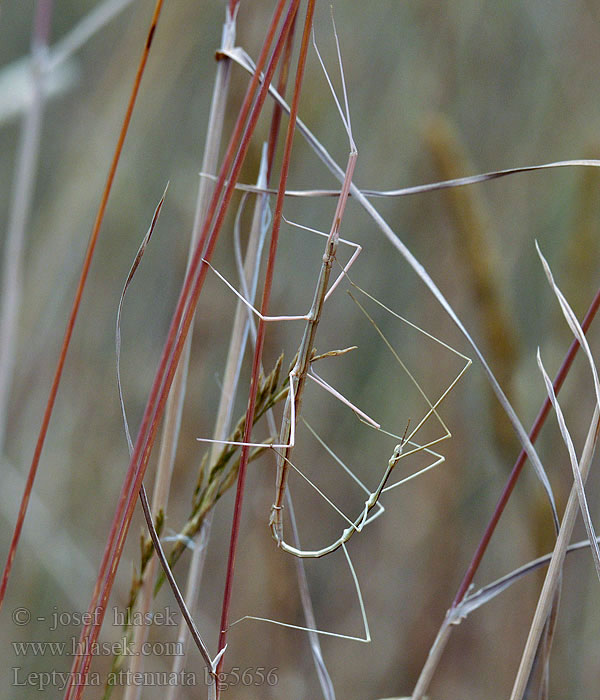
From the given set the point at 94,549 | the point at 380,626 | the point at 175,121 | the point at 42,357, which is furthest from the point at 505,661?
the point at 175,121

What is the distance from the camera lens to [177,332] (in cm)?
42

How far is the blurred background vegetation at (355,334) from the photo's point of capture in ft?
3.57

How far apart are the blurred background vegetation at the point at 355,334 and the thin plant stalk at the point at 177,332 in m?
0.58

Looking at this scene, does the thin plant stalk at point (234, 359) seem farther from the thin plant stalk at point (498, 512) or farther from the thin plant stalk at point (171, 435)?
the thin plant stalk at point (498, 512)

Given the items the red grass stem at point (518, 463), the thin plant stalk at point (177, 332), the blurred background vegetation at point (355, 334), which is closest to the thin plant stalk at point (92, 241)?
the thin plant stalk at point (177, 332)

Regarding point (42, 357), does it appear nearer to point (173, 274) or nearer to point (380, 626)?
point (173, 274)

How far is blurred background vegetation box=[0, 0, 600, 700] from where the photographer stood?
1.09m

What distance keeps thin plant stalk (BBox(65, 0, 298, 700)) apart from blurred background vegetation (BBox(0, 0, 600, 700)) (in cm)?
58

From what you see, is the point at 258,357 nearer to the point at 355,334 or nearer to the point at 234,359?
the point at 234,359

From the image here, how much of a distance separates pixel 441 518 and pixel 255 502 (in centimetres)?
31

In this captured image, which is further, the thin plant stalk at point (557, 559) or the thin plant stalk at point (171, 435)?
the thin plant stalk at point (171, 435)

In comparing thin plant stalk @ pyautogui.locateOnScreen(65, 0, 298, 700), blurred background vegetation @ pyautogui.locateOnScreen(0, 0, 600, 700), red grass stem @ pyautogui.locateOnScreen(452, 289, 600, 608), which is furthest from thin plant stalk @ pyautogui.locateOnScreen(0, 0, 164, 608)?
blurred background vegetation @ pyautogui.locateOnScreen(0, 0, 600, 700)

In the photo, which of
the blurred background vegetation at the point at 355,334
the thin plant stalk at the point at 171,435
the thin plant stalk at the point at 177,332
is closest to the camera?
the thin plant stalk at the point at 177,332

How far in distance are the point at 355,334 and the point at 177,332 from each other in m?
0.89
